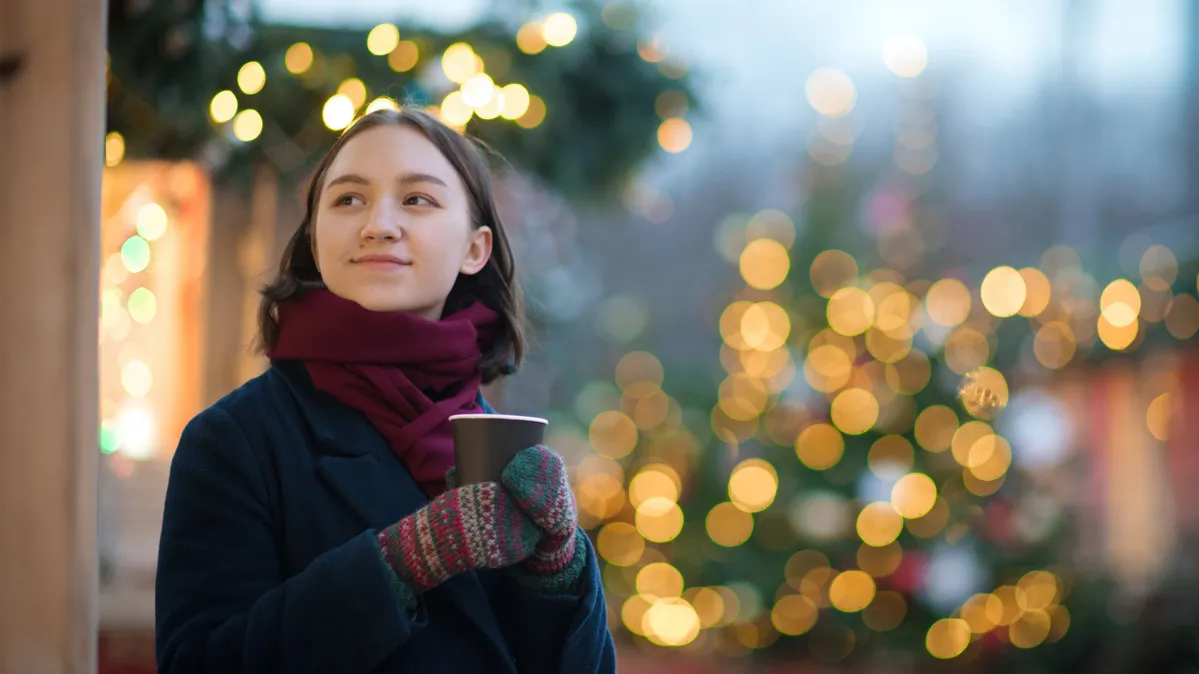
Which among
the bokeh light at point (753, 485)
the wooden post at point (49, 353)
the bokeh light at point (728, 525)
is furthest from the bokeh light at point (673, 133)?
the wooden post at point (49, 353)

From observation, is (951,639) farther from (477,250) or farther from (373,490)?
(373,490)

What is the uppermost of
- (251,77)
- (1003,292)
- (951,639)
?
(251,77)

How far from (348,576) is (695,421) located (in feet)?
13.7

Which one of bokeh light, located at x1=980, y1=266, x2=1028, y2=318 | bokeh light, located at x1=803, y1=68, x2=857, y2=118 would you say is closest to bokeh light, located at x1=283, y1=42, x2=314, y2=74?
bokeh light, located at x1=980, y1=266, x2=1028, y2=318

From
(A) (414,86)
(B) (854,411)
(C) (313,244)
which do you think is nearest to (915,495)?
(B) (854,411)

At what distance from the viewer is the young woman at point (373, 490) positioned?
3.53 ft

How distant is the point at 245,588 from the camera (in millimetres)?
1121

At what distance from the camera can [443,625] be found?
1.20 meters

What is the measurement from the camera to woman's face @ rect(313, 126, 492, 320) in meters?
1.24

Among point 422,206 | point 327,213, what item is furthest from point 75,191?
point 422,206

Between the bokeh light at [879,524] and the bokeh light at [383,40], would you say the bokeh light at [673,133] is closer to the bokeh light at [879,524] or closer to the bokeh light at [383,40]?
the bokeh light at [383,40]

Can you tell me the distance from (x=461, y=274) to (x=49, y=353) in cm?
47

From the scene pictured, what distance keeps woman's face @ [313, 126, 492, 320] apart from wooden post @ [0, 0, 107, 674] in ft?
0.85

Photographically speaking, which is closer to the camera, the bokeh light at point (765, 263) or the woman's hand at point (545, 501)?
the woman's hand at point (545, 501)
